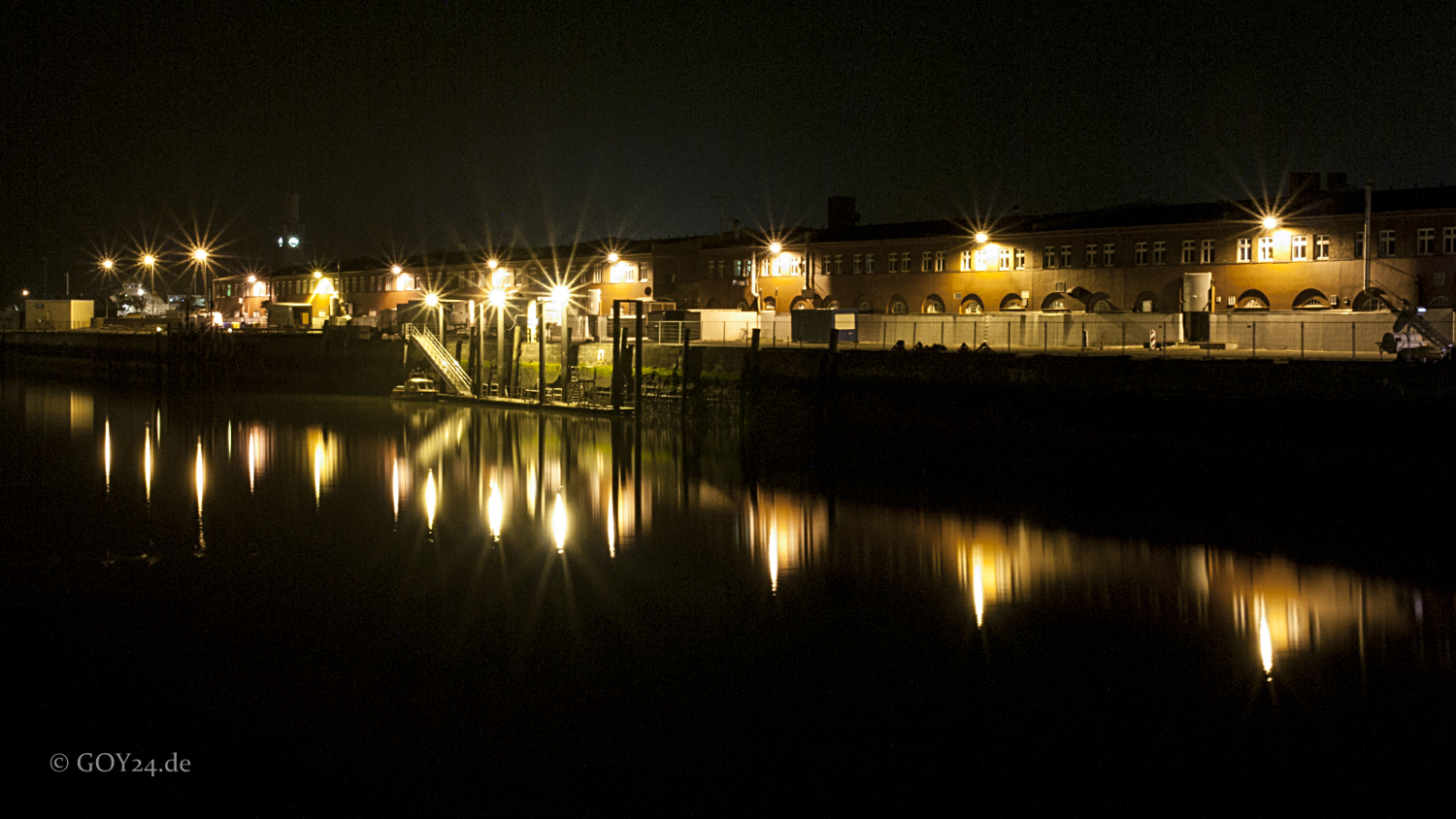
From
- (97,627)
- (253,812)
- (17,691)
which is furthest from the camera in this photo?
(97,627)

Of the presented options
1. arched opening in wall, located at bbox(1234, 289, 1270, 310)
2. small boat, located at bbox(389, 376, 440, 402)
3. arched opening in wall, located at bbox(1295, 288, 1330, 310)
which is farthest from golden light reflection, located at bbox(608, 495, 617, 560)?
arched opening in wall, located at bbox(1234, 289, 1270, 310)

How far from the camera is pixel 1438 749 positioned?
11508mm

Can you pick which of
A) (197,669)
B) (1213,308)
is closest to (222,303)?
(1213,308)

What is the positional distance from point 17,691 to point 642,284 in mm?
66713

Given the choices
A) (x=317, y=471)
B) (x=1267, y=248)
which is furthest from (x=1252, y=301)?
(x=317, y=471)

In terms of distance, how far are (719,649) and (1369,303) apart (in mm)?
42976

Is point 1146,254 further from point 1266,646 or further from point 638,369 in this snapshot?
point 1266,646

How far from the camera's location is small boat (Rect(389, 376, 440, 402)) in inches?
1955

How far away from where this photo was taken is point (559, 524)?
910 inches

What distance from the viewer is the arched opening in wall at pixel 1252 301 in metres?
52.0

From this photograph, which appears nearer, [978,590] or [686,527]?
[978,590]

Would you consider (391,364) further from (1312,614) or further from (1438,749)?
(1438,749)

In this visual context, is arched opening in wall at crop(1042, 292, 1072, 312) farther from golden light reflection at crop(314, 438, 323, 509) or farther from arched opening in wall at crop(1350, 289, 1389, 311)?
golden light reflection at crop(314, 438, 323, 509)

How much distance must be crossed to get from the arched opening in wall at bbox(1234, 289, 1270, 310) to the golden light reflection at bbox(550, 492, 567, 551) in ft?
125
